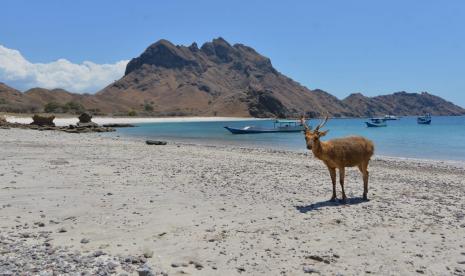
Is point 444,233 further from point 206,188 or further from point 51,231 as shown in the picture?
point 51,231

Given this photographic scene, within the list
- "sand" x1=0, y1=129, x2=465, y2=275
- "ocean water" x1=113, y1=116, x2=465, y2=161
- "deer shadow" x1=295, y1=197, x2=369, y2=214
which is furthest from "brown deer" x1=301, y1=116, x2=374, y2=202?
"ocean water" x1=113, y1=116, x2=465, y2=161

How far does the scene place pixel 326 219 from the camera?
10492 mm

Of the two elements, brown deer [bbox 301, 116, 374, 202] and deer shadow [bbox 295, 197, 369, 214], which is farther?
brown deer [bbox 301, 116, 374, 202]

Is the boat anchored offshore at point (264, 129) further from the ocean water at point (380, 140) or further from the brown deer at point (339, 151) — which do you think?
the brown deer at point (339, 151)

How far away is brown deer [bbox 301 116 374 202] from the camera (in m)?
12.5

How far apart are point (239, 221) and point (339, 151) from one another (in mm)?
4363

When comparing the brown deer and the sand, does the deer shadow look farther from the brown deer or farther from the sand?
the brown deer

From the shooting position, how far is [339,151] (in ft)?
42.4

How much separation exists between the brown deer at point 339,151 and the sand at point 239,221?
0.98 m

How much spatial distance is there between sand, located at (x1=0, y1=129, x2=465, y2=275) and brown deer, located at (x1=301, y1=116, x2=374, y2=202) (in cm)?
98

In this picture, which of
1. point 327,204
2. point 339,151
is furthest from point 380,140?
point 327,204

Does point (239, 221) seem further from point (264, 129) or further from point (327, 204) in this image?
point (264, 129)

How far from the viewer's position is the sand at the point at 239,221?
25.1 ft

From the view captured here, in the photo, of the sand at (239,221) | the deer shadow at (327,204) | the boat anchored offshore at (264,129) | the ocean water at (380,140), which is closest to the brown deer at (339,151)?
the deer shadow at (327,204)
